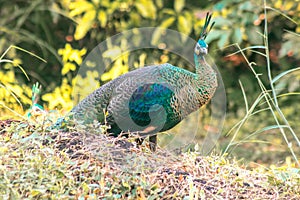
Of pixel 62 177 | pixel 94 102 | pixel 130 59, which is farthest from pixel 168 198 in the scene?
pixel 130 59

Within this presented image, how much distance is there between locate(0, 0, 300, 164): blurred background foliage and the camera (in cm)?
630

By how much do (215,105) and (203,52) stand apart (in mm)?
3121

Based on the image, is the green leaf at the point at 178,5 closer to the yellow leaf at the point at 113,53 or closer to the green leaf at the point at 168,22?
the green leaf at the point at 168,22

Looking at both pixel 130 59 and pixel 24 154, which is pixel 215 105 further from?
pixel 24 154

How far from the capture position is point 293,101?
722 centimetres

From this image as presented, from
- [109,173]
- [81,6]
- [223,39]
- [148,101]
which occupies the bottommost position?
[109,173]

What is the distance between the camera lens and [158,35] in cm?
671

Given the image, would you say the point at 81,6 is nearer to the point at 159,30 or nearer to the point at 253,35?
the point at 159,30

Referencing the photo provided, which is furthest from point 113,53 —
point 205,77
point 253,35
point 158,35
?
point 205,77

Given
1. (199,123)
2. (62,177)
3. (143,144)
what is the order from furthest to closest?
(199,123) < (143,144) < (62,177)

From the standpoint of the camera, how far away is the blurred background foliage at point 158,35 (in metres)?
6.30

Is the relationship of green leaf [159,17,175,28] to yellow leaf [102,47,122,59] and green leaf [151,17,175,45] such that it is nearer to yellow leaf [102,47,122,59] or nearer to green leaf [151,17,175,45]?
green leaf [151,17,175,45]

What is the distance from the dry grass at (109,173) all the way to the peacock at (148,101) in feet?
0.64

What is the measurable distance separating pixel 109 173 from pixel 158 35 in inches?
144
